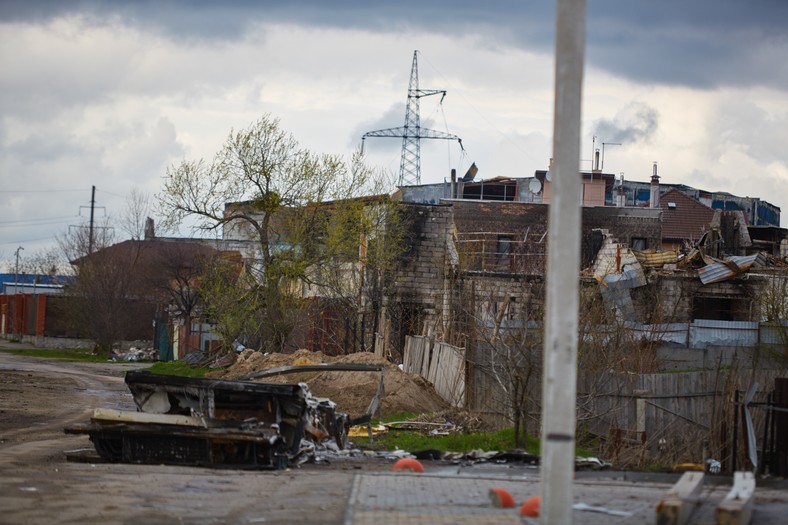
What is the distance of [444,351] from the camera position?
83.9ft

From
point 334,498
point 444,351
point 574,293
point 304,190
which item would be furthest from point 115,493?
point 304,190

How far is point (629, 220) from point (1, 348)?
3703 centimetres

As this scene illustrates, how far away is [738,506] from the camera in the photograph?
8.00 metres

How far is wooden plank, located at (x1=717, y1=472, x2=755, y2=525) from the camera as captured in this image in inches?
→ 305

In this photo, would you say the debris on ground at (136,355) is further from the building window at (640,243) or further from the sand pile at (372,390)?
the sand pile at (372,390)

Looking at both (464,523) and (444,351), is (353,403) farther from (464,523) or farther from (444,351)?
(464,523)

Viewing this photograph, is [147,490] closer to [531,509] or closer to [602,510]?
[531,509]

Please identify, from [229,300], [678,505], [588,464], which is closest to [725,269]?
[229,300]

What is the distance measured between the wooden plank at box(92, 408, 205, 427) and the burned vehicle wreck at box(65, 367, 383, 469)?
14mm

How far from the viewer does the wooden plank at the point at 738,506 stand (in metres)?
7.75

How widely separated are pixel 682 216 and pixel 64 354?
37.7 m

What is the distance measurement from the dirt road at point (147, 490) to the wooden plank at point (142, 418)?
685 millimetres

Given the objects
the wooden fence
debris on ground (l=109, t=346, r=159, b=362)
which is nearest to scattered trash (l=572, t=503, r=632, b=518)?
the wooden fence

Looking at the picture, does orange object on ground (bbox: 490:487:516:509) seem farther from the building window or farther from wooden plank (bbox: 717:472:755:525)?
the building window
